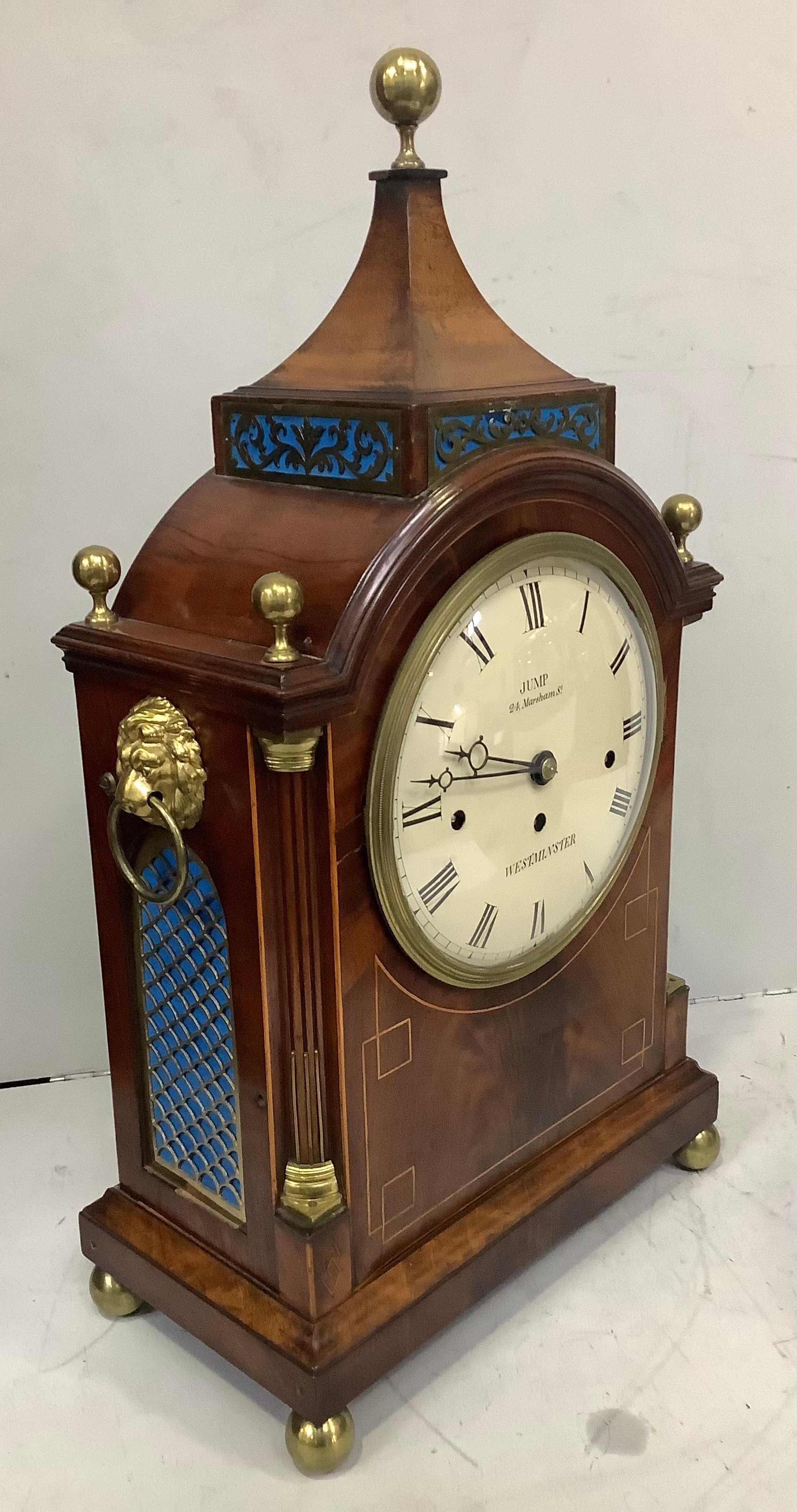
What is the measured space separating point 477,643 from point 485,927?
259 millimetres

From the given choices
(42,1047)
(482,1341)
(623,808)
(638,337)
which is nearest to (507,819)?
(623,808)

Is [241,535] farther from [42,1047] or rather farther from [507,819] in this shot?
[42,1047]

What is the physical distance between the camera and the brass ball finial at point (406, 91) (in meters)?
1.09

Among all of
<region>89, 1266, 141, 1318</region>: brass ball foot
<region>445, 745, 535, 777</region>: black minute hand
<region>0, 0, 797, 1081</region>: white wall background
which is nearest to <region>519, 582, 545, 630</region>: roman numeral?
<region>445, 745, 535, 777</region>: black minute hand

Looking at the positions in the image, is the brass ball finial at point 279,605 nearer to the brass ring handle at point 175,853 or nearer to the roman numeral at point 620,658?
the brass ring handle at point 175,853

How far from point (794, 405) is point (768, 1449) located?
4.05 ft

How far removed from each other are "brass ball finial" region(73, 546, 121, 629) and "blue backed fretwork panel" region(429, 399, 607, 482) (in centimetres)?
30

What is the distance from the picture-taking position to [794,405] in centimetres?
175

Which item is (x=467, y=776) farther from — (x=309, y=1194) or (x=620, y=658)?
(x=309, y=1194)

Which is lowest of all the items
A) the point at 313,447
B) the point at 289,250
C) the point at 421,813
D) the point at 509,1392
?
the point at 509,1392

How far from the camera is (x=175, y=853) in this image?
3.61 ft

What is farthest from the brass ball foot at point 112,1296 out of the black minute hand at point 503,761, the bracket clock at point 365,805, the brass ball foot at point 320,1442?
the black minute hand at point 503,761

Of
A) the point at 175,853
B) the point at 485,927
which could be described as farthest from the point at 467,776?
the point at 175,853

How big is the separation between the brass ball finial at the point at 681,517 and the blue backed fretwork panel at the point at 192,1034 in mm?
598
